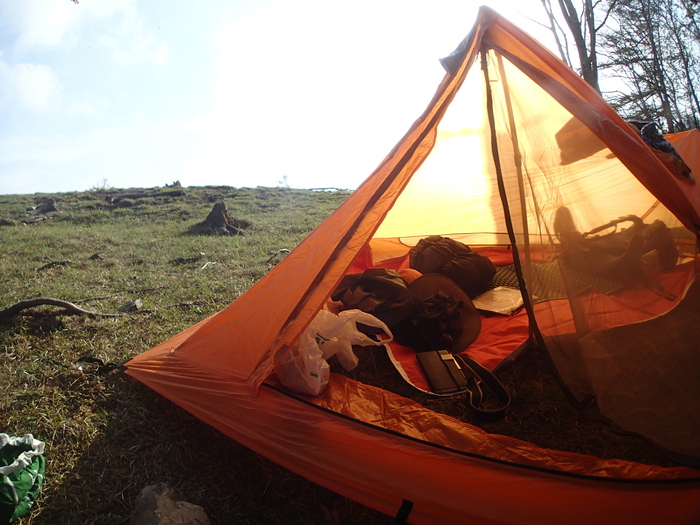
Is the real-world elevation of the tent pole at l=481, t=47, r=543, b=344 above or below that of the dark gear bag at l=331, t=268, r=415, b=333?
above

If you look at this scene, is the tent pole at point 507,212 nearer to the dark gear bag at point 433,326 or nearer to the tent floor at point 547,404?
the tent floor at point 547,404

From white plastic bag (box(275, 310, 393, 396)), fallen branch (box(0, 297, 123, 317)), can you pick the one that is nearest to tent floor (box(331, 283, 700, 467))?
white plastic bag (box(275, 310, 393, 396))

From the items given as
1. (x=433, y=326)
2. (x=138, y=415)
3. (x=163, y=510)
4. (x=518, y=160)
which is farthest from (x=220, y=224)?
(x=163, y=510)

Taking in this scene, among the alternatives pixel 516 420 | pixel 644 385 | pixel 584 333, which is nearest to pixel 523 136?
pixel 584 333

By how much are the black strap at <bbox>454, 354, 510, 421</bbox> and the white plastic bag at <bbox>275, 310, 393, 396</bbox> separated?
451 mm

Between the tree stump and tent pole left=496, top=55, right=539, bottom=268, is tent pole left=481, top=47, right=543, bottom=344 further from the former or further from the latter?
the tree stump

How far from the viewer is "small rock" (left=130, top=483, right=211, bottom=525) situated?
159cm

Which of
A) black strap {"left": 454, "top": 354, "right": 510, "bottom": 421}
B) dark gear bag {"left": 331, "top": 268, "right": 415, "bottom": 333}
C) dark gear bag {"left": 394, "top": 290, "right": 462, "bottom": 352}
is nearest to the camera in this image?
black strap {"left": 454, "top": 354, "right": 510, "bottom": 421}

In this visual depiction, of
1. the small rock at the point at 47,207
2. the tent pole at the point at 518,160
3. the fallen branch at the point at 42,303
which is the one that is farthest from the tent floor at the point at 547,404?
the small rock at the point at 47,207

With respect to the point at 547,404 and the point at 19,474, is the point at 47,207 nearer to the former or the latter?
the point at 19,474

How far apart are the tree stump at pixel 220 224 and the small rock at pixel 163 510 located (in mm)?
6831

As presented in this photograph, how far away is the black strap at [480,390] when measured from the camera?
2053 millimetres

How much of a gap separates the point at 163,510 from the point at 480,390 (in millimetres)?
1450

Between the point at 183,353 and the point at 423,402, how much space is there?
4.11 ft
